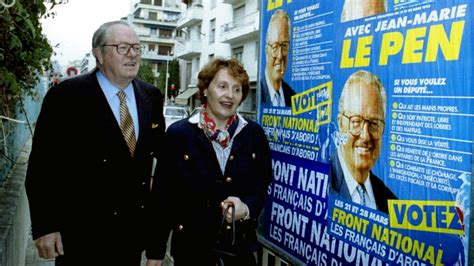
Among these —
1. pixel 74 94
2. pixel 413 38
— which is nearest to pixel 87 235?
pixel 74 94

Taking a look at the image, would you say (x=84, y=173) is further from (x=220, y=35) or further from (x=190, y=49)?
(x=190, y=49)

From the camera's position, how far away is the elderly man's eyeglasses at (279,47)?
2859 mm

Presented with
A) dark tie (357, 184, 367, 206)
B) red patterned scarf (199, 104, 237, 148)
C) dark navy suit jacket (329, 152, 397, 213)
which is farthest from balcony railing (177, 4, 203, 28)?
dark tie (357, 184, 367, 206)

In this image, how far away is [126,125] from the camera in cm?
272

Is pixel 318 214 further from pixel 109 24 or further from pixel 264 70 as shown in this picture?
pixel 109 24

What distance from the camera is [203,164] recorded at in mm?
2418

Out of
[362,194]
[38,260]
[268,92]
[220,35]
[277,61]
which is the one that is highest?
[220,35]

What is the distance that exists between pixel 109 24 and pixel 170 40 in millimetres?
69161

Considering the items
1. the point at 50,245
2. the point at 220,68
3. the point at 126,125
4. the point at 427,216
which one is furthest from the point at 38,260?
the point at 427,216

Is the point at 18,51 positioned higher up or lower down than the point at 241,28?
lower down

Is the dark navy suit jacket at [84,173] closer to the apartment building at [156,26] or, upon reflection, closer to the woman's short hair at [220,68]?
the woman's short hair at [220,68]

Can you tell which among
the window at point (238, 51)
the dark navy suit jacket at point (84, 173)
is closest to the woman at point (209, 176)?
the dark navy suit jacket at point (84, 173)

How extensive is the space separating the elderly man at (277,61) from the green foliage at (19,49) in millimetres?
1497

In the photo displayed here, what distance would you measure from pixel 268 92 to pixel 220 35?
2970 centimetres
